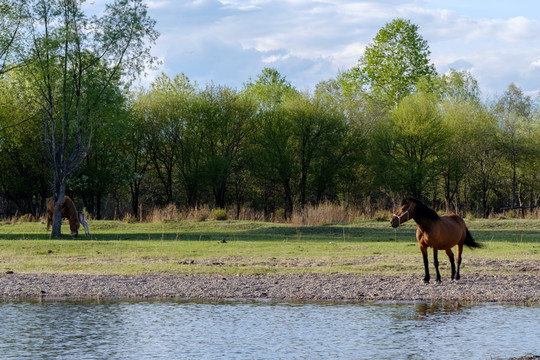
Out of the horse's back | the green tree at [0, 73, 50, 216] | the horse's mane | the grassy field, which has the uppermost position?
the green tree at [0, 73, 50, 216]

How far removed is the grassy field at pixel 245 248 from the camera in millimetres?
22875

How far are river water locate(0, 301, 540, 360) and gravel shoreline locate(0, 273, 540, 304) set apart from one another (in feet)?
3.12

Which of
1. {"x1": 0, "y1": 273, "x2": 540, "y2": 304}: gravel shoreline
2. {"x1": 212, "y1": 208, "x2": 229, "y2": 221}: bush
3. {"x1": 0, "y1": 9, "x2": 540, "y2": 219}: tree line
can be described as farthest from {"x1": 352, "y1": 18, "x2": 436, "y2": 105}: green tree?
{"x1": 0, "y1": 273, "x2": 540, "y2": 304}: gravel shoreline

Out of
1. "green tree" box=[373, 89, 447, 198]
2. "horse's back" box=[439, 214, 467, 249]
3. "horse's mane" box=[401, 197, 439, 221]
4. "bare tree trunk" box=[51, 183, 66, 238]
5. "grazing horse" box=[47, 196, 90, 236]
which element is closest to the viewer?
"horse's mane" box=[401, 197, 439, 221]

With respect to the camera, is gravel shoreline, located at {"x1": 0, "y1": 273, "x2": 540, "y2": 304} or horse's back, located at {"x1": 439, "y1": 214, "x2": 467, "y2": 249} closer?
gravel shoreline, located at {"x1": 0, "y1": 273, "x2": 540, "y2": 304}

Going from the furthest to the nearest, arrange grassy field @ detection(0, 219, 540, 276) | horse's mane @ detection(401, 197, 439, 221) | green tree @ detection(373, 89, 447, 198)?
green tree @ detection(373, 89, 447, 198)
grassy field @ detection(0, 219, 540, 276)
horse's mane @ detection(401, 197, 439, 221)

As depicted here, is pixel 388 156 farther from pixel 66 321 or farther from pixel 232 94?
pixel 66 321

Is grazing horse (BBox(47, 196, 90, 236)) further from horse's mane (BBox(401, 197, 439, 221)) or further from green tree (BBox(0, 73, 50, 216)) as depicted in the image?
horse's mane (BBox(401, 197, 439, 221))

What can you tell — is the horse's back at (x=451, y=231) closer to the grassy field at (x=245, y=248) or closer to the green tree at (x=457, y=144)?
the grassy field at (x=245, y=248)

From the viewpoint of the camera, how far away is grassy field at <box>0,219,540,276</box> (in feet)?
75.0

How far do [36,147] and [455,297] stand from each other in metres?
45.3

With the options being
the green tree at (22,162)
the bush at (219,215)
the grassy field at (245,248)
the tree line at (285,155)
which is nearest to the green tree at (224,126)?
the tree line at (285,155)

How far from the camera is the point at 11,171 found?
5853 centimetres

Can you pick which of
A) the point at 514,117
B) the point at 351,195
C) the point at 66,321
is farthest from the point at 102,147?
the point at 66,321
